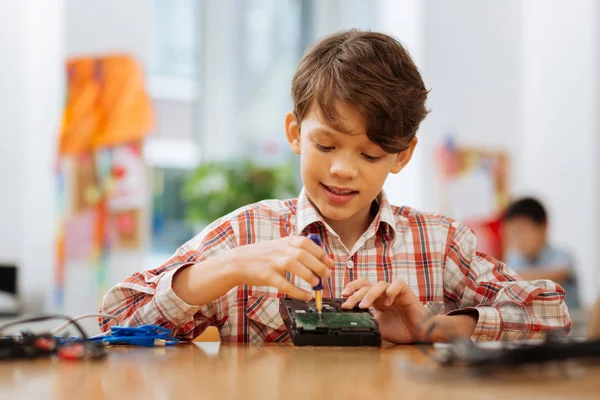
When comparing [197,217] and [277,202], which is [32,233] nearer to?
[197,217]

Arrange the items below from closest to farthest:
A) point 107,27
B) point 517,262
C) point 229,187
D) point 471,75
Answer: point 107,27 < point 229,187 < point 517,262 < point 471,75

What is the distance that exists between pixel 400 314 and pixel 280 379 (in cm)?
45

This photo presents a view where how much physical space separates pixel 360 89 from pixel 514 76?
359 centimetres

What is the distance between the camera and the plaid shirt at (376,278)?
117 cm

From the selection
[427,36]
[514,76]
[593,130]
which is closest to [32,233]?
[427,36]

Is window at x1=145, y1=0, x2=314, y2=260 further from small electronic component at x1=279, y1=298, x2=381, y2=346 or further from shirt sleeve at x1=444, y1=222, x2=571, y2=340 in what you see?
small electronic component at x1=279, y1=298, x2=381, y2=346

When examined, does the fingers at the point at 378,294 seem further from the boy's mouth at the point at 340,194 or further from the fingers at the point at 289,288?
the boy's mouth at the point at 340,194

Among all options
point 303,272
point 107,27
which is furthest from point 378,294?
point 107,27

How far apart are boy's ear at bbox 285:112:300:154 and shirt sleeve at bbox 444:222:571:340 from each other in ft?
1.10

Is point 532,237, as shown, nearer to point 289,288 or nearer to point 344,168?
point 344,168

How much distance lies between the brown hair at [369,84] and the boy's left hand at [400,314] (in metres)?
0.26

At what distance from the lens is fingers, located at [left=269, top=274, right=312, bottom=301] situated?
0.95 m

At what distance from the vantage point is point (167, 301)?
1.11 m

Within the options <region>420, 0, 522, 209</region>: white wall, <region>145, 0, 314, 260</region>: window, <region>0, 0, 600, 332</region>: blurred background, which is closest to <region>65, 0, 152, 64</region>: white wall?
<region>0, 0, 600, 332</region>: blurred background
